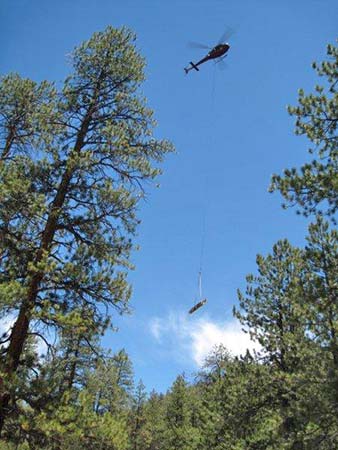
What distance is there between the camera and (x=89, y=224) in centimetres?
1160

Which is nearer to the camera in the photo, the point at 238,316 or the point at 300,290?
the point at 300,290

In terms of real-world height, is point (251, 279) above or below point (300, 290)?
above

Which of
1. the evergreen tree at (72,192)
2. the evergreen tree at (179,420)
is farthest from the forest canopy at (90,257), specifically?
the evergreen tree at (179,420)

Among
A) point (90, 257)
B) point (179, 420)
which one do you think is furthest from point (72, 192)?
point (179, 420)

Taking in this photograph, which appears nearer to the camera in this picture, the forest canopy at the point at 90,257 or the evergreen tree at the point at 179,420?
the forest canopy at the point at 90,257

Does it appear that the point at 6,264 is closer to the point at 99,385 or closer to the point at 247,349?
the point at 247,349

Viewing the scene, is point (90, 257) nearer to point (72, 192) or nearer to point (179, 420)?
point (72, 192)

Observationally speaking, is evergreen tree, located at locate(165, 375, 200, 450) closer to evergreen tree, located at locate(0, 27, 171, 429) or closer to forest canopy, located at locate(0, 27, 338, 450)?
forest canopy, located at locate(0, 27, 338, 450)

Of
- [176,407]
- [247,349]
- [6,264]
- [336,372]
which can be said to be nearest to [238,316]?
[247,349]

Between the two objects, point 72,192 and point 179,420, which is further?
point 179,420

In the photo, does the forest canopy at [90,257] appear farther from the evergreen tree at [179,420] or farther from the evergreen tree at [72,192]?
the evergreen tree at [179,420]

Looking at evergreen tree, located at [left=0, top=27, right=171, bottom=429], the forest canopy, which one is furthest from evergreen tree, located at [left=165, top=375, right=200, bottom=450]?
evergreen tree, located at [left=0, top=27, right=171, bottom=429]

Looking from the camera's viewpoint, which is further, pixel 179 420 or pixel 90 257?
pixel 179 420

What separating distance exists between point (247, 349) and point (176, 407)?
65.4 feet
